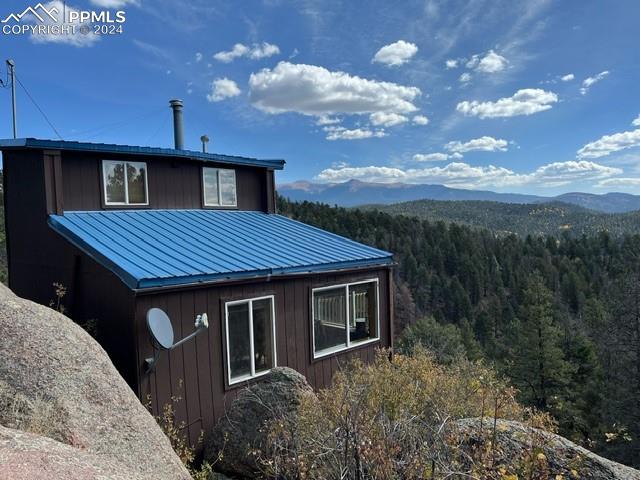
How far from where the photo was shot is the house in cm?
673

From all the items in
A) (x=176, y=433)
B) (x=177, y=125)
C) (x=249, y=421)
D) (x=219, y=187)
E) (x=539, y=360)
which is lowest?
(x=539, y=360)

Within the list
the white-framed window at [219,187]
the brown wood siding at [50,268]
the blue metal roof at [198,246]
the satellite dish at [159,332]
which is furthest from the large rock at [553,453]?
the white-framed window at [219,187]

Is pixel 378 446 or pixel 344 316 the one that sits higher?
pixel 378 446

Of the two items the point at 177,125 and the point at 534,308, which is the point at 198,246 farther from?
the point at 534,308

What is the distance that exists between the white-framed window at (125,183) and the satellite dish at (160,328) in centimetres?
394

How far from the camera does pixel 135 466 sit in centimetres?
380

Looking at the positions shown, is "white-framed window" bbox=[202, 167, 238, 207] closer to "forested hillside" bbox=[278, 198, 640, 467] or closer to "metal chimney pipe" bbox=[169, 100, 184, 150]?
"metal chimney pipe" bbox=[169, 100, 184, 150]

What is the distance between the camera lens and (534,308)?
33.8m

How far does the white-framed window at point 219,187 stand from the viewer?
1119 cm

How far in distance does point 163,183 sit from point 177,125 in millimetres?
2481

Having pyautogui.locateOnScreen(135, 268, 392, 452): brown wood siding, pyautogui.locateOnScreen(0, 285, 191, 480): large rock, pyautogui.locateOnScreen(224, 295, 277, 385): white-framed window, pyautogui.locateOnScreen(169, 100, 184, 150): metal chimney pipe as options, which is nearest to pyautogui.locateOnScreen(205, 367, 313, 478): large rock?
pyautogui.locateOnScreen(135, 268, 392, 452): brown wood siding

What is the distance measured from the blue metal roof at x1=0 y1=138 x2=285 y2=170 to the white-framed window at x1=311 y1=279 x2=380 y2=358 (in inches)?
171

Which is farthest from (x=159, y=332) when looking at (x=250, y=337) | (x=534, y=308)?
(x=534, y=308)

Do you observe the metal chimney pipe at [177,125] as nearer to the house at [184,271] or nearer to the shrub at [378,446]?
the house at [184,271]
